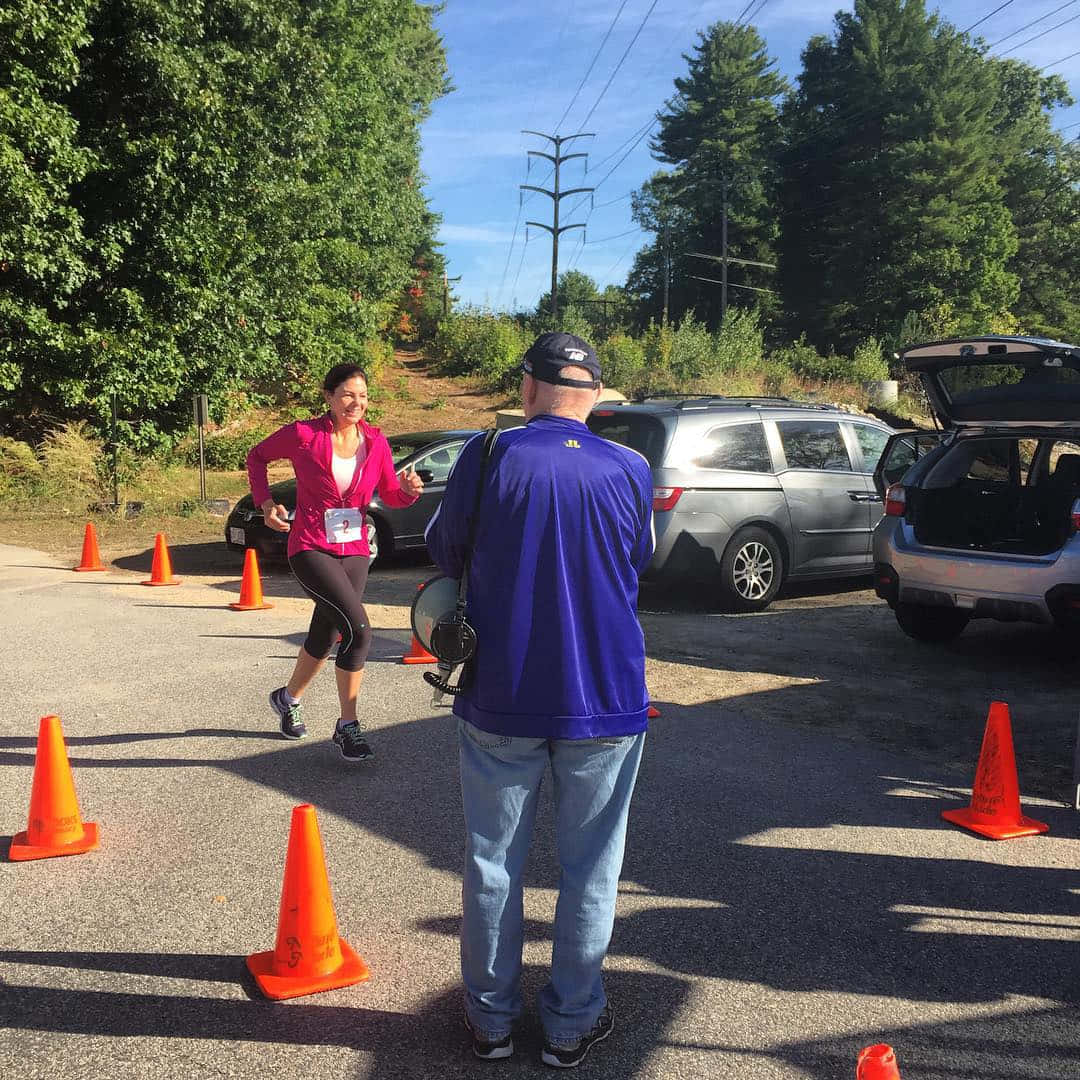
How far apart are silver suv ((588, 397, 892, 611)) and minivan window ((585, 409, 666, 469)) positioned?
0.01 meters

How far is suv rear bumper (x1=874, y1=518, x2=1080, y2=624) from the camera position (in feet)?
24.4

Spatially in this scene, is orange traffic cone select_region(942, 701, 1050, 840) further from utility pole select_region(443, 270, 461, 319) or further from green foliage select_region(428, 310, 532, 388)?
utility pole select_region(443, 270, 461, 319)

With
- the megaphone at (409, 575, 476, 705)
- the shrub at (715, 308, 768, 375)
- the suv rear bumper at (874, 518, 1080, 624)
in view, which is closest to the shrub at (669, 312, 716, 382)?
the shrub at (715, 308, 768, 375)

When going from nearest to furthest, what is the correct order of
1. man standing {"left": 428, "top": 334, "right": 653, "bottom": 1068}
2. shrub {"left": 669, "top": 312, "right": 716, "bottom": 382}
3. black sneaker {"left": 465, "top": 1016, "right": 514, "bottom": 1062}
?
man standing {"left": 428, "top": 334, "right": 653, "bottom": 1068}
black sneaker {"left": 465, "top": 1016, "right": 514, "bottom": 1062}
shrub {"left": 669, "top": 312, "right": 716, "bottom": 382}

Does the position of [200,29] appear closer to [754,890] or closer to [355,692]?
[355,692]

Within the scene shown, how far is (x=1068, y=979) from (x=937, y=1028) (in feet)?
2.08

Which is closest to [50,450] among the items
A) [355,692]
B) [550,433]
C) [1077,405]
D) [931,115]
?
[355,692]

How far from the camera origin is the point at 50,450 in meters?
19.0

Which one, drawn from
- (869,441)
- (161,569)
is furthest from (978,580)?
(161,569)

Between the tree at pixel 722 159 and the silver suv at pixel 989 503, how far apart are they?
6231 centimetres

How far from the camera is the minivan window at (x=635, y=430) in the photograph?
33.1ft

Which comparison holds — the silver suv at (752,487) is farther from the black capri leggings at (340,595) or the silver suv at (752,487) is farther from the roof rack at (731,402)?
the black capri leggings at (340,595)

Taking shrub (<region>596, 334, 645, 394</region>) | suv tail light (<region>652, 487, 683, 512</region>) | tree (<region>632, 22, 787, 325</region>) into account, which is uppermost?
tree (<region>632, 22, 787, 325</region>)

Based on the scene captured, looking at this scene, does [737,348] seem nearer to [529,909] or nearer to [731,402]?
[731,402]
